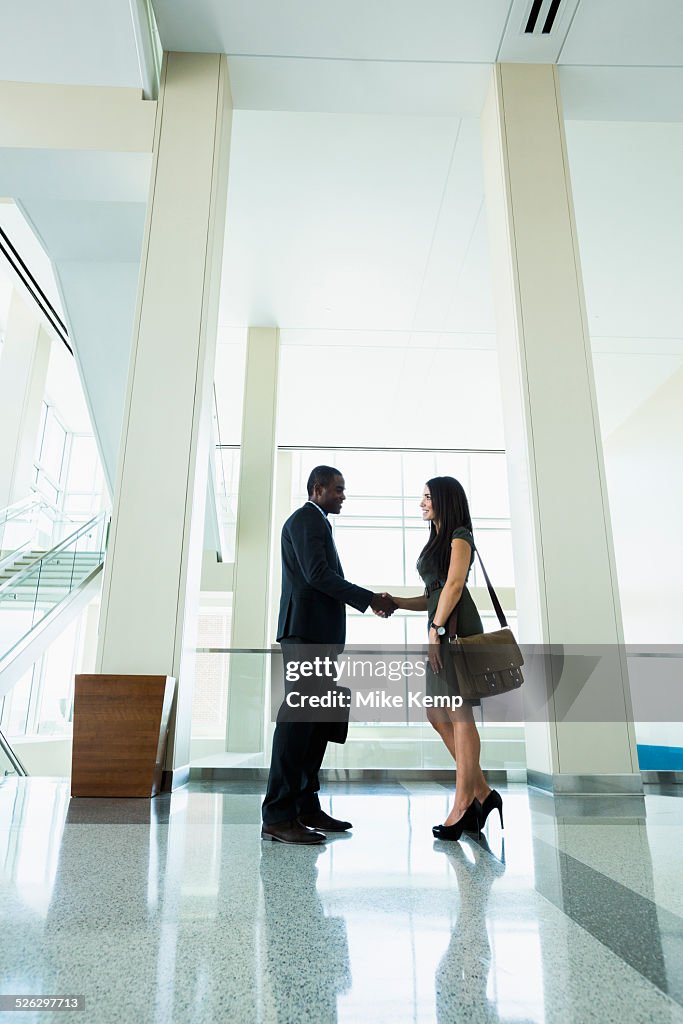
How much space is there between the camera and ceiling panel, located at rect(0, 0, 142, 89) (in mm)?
5516

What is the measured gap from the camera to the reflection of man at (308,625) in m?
2.78

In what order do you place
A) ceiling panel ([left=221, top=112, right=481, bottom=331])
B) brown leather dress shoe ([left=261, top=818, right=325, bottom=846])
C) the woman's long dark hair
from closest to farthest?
1. brown leather dress shoe ([left=261, top=818, right=325, bottom=846])
2. the woman's long dark hair
3. ceiling panel ([left=221, top=112, right=481, bottom=331])

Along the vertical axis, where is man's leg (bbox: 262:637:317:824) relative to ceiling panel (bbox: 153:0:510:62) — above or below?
below

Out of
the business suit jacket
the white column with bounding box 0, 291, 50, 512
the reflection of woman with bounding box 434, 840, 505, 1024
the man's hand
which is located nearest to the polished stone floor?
the reflection of woman with bounding box 434, 840, 505, 1024

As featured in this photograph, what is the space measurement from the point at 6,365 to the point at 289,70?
328 inches

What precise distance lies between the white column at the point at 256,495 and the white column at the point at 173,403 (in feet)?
14.8

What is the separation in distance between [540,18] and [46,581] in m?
8.52

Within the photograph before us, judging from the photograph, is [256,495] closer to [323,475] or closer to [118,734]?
[118,734]

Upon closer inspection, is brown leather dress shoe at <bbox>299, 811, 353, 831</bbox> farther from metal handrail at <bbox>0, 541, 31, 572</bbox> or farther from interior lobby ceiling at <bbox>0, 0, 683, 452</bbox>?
metal handrail at <bbox>0, 541, 31, 572</bbox>

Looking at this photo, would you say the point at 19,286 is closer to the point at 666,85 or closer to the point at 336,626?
the point at 666,85

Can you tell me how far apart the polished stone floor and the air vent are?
5.83 metres

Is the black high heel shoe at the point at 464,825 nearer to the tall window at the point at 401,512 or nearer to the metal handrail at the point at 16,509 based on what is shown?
the metal handrail at the point at 16,509

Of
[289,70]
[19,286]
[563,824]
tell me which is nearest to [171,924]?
[563,824]

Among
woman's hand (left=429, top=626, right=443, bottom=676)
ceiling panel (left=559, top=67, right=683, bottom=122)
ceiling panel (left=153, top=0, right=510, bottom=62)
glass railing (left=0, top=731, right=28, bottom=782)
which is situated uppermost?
ceiling panel (left=153, top=0, right=510, bottom=62)
